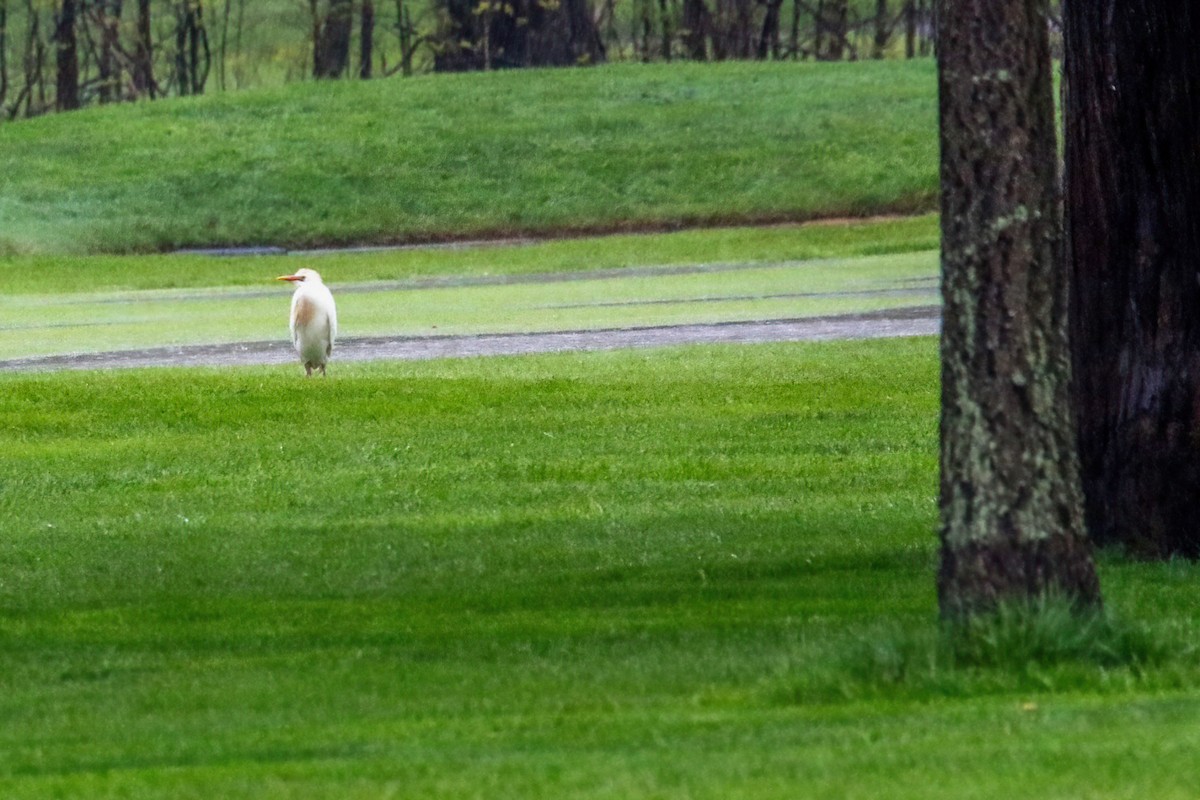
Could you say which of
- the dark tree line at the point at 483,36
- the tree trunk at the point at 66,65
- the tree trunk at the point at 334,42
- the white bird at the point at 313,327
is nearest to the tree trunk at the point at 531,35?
the dark tree line at the point at 483,36

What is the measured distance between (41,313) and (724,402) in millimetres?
13527

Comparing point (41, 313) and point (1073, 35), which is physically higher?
point (1073, 35)

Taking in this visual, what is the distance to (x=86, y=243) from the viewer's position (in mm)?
41812

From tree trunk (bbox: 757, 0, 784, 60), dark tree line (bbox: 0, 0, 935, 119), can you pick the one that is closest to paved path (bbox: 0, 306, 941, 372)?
dark tree line (bbox: 0, 0, 935, 119)

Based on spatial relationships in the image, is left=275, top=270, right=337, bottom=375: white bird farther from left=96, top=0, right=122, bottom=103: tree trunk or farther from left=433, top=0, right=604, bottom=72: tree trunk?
left=96, top=0, right=122, bottom=103: tree trunk

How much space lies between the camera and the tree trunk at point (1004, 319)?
766cm

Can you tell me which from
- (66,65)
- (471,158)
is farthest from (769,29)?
(471,158)

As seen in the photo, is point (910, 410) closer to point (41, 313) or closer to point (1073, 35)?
point (1073, 35)

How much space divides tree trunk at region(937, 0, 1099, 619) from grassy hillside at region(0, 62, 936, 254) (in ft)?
114

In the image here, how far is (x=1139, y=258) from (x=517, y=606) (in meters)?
3.12

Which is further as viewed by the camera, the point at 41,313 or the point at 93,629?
the point at 41,313

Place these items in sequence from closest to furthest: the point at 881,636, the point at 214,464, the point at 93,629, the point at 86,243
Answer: the point at 881,636 < the point at 93,629 < the point at 214,464 < the point at 86,243

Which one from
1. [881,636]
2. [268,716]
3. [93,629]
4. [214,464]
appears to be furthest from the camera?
[214,464]

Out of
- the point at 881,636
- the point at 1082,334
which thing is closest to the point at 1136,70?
the point at 1082,334
